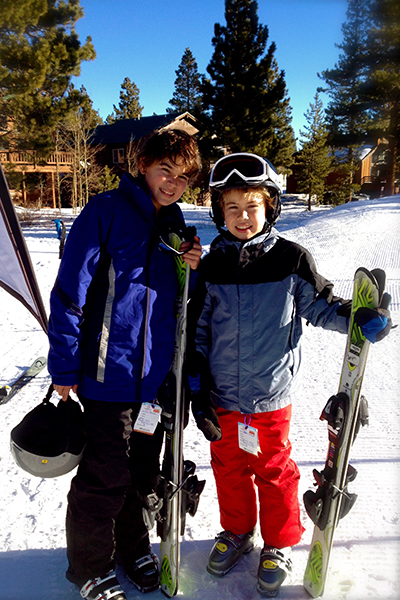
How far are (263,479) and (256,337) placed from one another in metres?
0.68

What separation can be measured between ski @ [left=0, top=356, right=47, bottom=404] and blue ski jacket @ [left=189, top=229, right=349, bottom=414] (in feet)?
7.37

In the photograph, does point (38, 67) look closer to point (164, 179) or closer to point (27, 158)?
point (27, 158)

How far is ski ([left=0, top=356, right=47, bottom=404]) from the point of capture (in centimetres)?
333

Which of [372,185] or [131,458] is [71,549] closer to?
[131,458]

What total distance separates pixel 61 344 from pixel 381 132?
66.8ft

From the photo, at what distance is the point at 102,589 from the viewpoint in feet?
5.64

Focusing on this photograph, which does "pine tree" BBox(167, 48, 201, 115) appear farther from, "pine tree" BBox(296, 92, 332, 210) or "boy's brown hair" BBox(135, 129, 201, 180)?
"boy's brown hair" BBox(135, 129, 201, 180)

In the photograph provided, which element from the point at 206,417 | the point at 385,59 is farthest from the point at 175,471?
the point at 385,59

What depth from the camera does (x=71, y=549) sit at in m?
1.73

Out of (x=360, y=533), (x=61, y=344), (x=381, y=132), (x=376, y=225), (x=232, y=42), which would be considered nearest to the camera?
(x=61, y=344)

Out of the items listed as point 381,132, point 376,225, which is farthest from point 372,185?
point 376,225

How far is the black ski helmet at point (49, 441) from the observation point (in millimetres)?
1598

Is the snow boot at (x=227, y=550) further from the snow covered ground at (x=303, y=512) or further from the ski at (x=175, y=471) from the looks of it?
the ski at (x=175, y=471)

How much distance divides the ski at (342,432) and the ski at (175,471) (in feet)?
1.83
